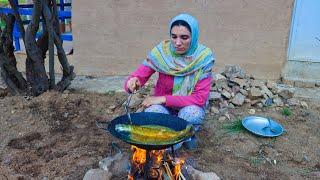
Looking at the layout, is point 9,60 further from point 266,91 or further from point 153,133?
point 266,91

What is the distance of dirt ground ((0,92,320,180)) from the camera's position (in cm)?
340

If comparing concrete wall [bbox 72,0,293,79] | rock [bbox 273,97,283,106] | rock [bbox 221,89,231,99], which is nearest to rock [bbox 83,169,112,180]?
rock [bbox 221,89,231,99]

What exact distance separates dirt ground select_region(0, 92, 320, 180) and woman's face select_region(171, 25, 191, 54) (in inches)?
Answer: 38.0

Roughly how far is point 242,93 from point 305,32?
4.90 feet

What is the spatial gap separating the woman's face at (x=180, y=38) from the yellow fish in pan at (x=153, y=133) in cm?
73

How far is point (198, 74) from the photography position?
11.2 feet

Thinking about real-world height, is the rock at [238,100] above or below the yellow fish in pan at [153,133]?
below

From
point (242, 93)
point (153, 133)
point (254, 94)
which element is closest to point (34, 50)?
point (153, 133)

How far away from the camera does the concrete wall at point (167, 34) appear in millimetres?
5449

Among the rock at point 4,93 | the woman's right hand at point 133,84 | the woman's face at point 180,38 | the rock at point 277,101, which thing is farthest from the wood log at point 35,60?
the rock at point 277,101

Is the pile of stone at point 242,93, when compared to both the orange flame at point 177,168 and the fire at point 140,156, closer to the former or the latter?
the orange flame at point 177,168

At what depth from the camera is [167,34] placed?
5.66 metres

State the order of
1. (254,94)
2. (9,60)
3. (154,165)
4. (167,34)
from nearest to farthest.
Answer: (154,165)
(9,60)
(254,94)
(167,34)

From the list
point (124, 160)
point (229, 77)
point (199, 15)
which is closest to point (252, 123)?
point (229, 77)
